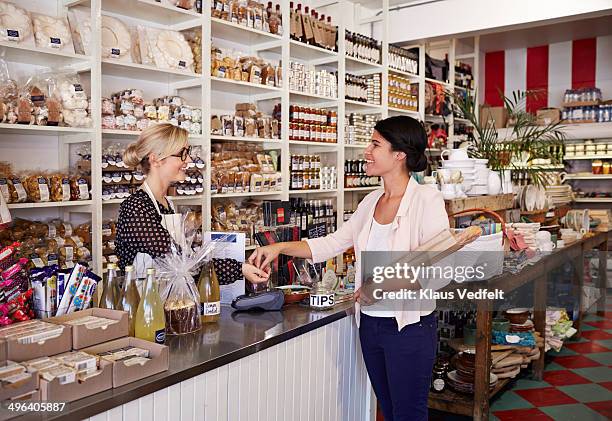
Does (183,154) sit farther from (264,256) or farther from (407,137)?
(407,137)

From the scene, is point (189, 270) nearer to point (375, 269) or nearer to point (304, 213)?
point (375, 269)

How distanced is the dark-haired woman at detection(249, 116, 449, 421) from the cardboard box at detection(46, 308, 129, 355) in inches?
28.7

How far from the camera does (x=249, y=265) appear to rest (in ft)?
7.61

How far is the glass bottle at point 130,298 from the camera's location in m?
1.84

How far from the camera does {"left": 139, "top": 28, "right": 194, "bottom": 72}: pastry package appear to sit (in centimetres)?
375

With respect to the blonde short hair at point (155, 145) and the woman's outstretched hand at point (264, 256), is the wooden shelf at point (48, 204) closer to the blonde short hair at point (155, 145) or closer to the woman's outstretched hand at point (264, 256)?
the blonde short hair at point (155, 145)

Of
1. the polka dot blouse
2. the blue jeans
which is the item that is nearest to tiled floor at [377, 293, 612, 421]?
the blue jeans

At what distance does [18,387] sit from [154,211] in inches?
43.3

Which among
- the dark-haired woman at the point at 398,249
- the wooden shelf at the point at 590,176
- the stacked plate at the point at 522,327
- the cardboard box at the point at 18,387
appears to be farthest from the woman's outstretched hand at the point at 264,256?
the wooden shelf at the point at 590,176

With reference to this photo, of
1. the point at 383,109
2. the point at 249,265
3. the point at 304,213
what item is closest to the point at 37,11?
the point at 249,265

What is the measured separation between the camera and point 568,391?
4.04 meters

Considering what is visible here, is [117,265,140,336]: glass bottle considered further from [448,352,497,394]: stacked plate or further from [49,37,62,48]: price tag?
[448,352,497,394]: stacked plate

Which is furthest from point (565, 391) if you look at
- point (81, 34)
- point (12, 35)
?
point (12, 35)

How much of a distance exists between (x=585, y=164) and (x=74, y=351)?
8.21 m
